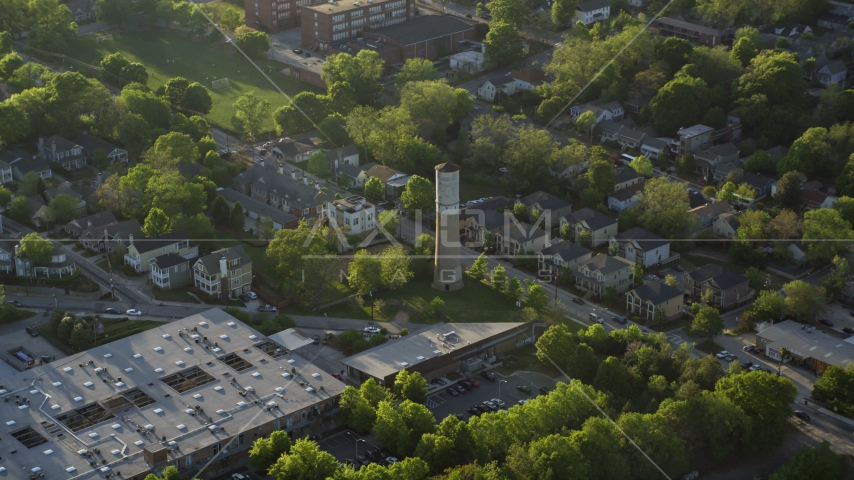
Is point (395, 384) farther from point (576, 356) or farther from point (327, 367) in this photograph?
point (576, 356)

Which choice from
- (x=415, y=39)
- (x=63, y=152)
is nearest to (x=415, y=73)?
(x=415, y=39)

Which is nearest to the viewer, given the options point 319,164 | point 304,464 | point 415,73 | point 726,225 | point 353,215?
point 304,464

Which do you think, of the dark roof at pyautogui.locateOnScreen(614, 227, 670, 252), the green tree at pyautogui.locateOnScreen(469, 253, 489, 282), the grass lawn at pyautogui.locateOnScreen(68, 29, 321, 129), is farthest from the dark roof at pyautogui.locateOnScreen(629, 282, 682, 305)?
the grass lawn at pyautogui.locateOnScreen(68, 29, 321, 129)

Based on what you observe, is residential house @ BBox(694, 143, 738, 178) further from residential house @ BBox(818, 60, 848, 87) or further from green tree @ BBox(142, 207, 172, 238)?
green tree @ BBox(142, 207, 172, 238)

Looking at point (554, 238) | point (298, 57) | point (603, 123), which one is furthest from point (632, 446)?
point (298, 57)

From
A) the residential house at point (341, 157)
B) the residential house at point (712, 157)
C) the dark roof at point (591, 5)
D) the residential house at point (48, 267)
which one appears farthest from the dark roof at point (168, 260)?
the dark roof at point (591, 5)

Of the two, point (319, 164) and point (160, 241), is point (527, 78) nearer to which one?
point (319, 164)
